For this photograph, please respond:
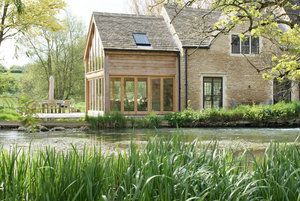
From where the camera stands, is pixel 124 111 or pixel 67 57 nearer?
pixel 124 111

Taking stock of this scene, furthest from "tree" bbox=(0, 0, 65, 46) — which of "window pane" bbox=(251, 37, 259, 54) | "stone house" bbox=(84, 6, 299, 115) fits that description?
"window pane" bbox=(251, 37, 259, 54)

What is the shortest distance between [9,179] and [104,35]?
2076 cm

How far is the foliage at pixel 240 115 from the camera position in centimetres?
2064

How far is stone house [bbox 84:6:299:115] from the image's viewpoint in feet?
77.3

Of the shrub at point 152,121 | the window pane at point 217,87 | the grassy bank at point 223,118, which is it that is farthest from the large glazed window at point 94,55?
the window pane at point 217,87

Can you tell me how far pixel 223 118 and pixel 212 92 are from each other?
4265 millimetres

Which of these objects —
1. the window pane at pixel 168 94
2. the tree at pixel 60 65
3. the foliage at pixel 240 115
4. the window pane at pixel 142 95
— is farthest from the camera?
the tree at pixel 60 65

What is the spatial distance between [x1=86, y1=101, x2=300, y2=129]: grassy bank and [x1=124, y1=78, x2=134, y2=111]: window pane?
10.1ft

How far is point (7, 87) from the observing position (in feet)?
74.0

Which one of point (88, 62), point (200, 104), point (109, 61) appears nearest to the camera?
point (109, 61)

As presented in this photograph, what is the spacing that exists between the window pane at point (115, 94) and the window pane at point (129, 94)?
1.17 feet

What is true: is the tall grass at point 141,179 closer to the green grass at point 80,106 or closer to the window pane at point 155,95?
the window pane at point 155,95

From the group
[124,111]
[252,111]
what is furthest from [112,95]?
[252,111]

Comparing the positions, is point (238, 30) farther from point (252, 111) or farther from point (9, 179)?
point (9, 179)
